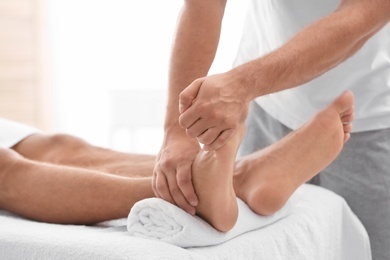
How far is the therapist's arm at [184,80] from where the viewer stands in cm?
138

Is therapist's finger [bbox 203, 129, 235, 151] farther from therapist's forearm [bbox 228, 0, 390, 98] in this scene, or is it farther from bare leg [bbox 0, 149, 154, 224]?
bare leg [bbox 0, 149, 154, 224]

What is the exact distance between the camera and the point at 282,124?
205cm

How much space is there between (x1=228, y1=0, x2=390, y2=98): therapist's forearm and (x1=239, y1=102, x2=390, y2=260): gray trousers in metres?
0.39

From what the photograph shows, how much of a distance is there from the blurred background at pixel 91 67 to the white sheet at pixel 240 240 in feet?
6.04

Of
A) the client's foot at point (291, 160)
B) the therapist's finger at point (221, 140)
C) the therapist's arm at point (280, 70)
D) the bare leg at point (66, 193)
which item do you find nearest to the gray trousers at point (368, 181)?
the client's foot at point (291, 160)

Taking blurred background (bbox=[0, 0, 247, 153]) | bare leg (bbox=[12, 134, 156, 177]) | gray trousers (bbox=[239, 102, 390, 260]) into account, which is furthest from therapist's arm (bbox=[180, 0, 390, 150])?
blurred background (bbox=[0, 0, 247, 153])

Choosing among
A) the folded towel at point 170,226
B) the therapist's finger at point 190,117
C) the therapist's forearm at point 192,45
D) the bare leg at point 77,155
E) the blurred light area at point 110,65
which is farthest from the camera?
the blurred light area at point 110,65

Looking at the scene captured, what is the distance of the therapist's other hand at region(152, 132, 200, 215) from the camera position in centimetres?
136

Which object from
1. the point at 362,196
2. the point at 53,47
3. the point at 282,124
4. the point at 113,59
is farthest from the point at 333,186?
the point at 53,47

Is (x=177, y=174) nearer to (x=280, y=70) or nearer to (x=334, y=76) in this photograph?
(x=280, y=70)

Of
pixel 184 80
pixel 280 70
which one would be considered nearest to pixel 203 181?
pixel 280 70

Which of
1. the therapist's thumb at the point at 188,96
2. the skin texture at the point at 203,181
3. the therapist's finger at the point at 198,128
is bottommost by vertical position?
the skin texture at the point at 203,181

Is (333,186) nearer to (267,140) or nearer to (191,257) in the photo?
(267,140)

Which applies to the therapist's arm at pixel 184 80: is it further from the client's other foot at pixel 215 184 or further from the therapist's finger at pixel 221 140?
the therapist's finger at pixel 221 140
